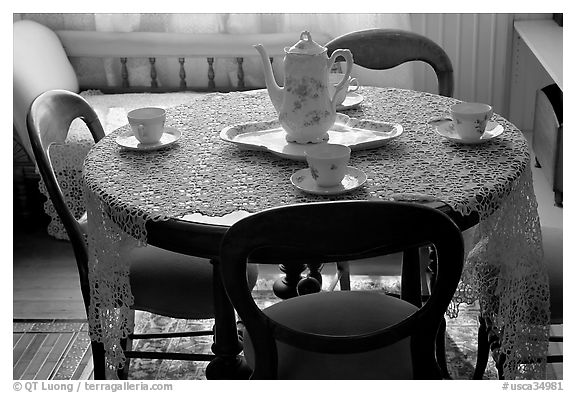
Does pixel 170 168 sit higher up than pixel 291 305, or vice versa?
pixel 170 168

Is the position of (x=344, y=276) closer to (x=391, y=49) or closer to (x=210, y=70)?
(x=391, y=49)

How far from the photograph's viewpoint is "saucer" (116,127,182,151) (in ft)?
6.02

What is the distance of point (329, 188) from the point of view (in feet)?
5.13

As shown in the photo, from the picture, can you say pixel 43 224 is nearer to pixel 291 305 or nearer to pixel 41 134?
pixel 41 134

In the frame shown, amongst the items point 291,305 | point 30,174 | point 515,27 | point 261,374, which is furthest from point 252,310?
point 515,27

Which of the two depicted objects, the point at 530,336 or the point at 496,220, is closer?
the point at 496,220

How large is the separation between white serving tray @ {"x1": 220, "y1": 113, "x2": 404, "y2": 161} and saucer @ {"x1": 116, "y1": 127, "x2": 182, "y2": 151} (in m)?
0.11

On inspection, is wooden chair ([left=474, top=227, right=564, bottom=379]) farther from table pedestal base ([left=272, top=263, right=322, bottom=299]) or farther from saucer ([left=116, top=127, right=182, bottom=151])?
saucer ([left=116, top=127, right=182, bottom=151])

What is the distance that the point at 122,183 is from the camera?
1.66 meters

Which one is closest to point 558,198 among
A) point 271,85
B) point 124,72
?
point 271,85

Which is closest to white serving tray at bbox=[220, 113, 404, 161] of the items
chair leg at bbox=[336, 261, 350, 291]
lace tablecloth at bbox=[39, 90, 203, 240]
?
lace tablecloth at bbox=[39, 90, 203, 240]

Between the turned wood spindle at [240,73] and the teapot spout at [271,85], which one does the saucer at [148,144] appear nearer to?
the teapot spout at [271,85]

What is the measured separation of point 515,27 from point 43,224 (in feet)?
6.43
